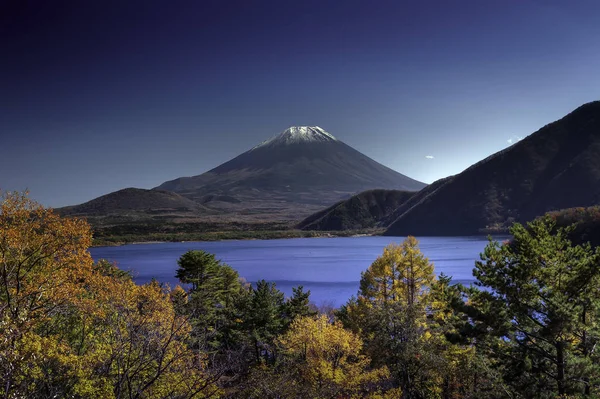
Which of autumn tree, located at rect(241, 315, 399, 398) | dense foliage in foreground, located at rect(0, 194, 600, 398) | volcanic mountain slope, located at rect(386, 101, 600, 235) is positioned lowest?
autumn tree, located at rect(241, 315, 399, 398)

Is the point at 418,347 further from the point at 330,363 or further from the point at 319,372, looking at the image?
the point at 319,372

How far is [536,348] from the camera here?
15.7 m

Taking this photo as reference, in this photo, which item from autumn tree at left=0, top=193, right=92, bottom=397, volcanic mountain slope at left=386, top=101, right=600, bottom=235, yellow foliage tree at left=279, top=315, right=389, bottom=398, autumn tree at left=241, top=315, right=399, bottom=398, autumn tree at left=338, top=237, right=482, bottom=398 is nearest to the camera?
autumn tree at left=0, top=193, right=92, bottom=397

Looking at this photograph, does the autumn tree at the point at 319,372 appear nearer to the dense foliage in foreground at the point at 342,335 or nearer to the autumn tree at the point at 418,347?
the dense foliage in foreground at the point at 342,335

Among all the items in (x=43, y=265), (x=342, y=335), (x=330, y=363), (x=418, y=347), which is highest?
(x=43, y=265)

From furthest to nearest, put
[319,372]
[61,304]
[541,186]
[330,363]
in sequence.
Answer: [541,186] < [319,372] < [330,363] < [61,304]

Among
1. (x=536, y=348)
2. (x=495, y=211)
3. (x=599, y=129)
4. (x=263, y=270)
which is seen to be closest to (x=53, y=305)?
(x=536, y=348)

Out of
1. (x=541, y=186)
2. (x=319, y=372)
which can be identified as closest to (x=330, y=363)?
(x=319, y=372)

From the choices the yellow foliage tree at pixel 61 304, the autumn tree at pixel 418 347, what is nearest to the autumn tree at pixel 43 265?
the yellow foliage tree at pixel 61 304

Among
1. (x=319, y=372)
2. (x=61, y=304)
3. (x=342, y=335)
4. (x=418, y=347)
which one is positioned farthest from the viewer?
(x=342, y=335)

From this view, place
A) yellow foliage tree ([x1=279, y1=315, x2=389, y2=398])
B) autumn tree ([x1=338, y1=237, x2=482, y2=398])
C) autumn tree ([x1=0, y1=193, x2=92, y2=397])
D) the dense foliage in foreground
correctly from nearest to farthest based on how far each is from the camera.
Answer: the dense foliage in foreground → autumn tree ([x1=0, y1=193, x2=92, y2=397]) → autumn tree ([x1=338, y1=237, x2=482, y2=398]) → yellow foliage tree ([x1=279, y1=315, x2=389, y2=398])

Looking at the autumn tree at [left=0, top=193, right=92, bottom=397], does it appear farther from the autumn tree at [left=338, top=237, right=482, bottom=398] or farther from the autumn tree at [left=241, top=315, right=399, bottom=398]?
the autumn tree at [left=338, top=237, right=482, bottom=398]

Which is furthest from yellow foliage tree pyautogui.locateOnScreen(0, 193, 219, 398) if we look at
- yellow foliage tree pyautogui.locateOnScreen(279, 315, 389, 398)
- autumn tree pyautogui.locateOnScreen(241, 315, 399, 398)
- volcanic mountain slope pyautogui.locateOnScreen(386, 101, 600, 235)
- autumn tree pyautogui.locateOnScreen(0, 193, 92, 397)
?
volcanic mountain slope pyautogui.locateOnScreen(386, 101, 600, 235)

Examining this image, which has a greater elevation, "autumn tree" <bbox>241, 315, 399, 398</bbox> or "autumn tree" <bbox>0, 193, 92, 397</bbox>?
"autumn tree" <bbox>0, 193, 92, 397</bbox>
